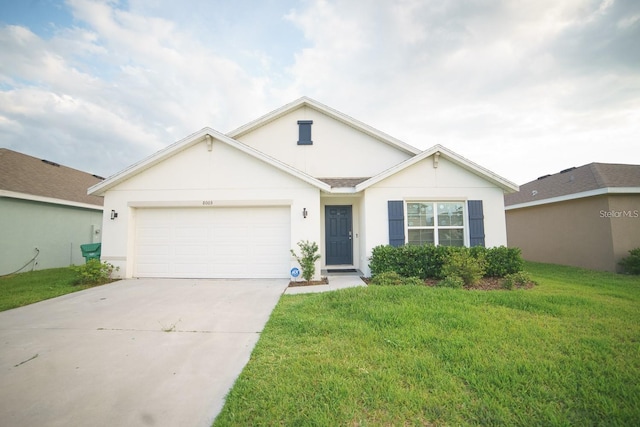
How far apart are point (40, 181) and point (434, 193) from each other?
1634cm

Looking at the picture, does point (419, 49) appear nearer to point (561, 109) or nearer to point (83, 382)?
point (561, 109)

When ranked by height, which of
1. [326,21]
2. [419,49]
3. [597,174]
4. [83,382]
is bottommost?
[83,382]

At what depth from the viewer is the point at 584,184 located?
32.9 ft

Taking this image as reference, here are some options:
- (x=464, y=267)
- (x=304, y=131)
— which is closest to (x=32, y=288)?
(x=304, y=131)

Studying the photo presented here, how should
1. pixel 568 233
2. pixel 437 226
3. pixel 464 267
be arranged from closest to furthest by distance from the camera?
pixel 464 267, pixel 437 226, pixel 568 233

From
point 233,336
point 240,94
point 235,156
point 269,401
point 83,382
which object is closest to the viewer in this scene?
point 269,401

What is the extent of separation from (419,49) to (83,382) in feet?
42.8

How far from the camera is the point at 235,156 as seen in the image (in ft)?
26.9

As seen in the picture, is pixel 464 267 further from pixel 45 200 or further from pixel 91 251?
pixel 45 200

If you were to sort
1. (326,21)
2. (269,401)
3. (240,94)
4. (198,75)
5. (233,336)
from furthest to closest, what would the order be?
(240,94) < (198,75) < (326,21) < (233,336) < (269,401)

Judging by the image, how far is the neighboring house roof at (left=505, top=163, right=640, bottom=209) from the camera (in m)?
9.16

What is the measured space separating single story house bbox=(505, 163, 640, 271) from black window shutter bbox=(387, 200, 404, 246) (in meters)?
7.93

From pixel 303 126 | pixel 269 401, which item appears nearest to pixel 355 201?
pixel 303 126

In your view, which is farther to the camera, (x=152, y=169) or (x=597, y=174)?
(x=597, y=174)
